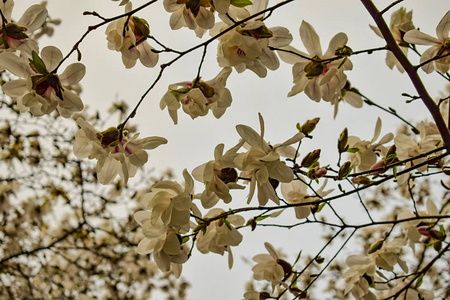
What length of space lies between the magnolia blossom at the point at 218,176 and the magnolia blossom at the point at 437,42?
1.80 ft

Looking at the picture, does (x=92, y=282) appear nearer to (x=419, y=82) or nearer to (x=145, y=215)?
(x=145, y=215)

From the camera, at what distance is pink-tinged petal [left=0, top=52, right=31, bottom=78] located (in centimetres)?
82

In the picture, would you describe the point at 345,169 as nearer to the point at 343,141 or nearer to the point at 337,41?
the point at 343,141

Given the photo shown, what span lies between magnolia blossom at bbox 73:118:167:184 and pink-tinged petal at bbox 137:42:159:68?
0.19 m

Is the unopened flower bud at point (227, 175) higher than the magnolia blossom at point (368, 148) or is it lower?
lower

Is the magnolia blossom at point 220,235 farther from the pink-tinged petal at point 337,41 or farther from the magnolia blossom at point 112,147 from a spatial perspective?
the pink-tinged petal at point 337,41

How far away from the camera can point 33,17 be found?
2.98 ft

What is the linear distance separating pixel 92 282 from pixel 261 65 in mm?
3435

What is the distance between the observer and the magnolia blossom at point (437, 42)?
1007 mm

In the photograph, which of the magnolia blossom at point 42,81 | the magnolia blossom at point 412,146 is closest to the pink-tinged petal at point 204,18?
the magnolia blossom at point 42,81

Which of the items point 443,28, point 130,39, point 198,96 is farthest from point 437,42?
point 130,39

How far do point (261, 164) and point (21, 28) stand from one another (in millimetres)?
591

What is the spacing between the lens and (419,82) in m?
0.98

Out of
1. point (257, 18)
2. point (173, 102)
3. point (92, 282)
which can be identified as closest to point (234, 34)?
point (257, 18)
